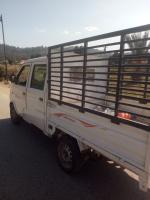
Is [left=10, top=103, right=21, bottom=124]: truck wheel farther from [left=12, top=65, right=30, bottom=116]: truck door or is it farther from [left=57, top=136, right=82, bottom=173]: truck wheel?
[left=57, top=136, right=82, bottom=173]: truck wheel

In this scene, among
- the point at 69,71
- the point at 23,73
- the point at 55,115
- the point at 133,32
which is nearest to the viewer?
the point at 133,32

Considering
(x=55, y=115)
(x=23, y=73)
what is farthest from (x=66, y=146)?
(x=23, y=73)

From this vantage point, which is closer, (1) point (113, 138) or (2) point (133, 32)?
(2) point (133, 32)

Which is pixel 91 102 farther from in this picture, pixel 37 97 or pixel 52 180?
pixel 37 97

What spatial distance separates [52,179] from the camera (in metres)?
3.83

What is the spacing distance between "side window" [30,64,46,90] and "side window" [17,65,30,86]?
1.58 feet

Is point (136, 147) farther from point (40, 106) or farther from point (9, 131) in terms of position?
point (9, 131)

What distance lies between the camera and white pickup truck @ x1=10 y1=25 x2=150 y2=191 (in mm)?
2576

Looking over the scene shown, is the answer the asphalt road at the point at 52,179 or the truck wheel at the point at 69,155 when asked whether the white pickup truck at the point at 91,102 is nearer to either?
the truck wheel at the point at 69,155

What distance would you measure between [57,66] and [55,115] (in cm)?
94

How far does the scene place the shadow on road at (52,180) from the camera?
339 cm

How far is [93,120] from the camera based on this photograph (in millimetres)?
3201

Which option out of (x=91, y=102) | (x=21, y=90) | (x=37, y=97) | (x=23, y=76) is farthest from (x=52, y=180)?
(x=23, y=76)

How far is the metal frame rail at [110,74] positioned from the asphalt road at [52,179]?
1.18 m
